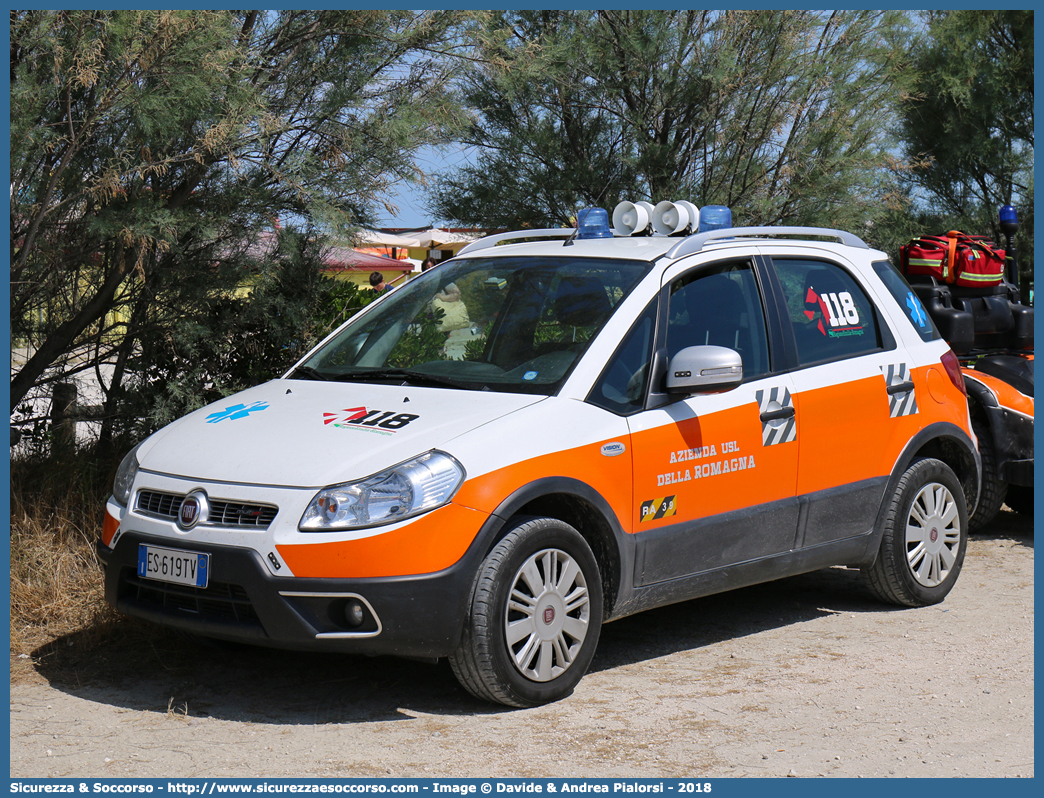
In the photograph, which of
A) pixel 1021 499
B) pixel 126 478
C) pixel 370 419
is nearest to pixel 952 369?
pixel 1021 499

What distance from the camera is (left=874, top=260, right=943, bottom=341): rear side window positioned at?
258 inches

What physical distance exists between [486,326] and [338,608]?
173 cm

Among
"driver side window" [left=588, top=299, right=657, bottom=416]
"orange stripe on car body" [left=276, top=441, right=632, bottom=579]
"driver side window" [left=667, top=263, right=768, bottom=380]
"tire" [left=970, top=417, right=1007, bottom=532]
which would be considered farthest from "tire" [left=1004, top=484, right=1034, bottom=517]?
"orange stripe on car body" [left=276, top=441, right=632, bottom=579]

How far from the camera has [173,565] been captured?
4.66 metres

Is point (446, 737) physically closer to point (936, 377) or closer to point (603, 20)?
point (936, 377)

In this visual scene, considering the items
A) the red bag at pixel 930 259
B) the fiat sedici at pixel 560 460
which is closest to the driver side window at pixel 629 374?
the fiat sedici at pixel 560 460

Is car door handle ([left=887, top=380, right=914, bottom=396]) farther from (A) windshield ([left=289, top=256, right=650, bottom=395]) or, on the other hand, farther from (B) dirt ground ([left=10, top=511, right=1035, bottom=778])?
(A) windshield ([left=289, top=256, right=650, bottom=395])

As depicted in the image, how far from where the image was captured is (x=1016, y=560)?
7711 millimetres

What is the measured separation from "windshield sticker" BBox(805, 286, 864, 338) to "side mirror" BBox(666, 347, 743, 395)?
109 cm

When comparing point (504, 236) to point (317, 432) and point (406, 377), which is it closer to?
point (406, 377)

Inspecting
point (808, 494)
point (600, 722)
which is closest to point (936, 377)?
point (808, 494)

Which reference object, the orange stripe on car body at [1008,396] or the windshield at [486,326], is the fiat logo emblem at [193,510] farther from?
the orange stripe on car body at [1008,396]

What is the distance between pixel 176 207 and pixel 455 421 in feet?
9.64

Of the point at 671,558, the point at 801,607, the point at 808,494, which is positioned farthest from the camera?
the point at 801,607
